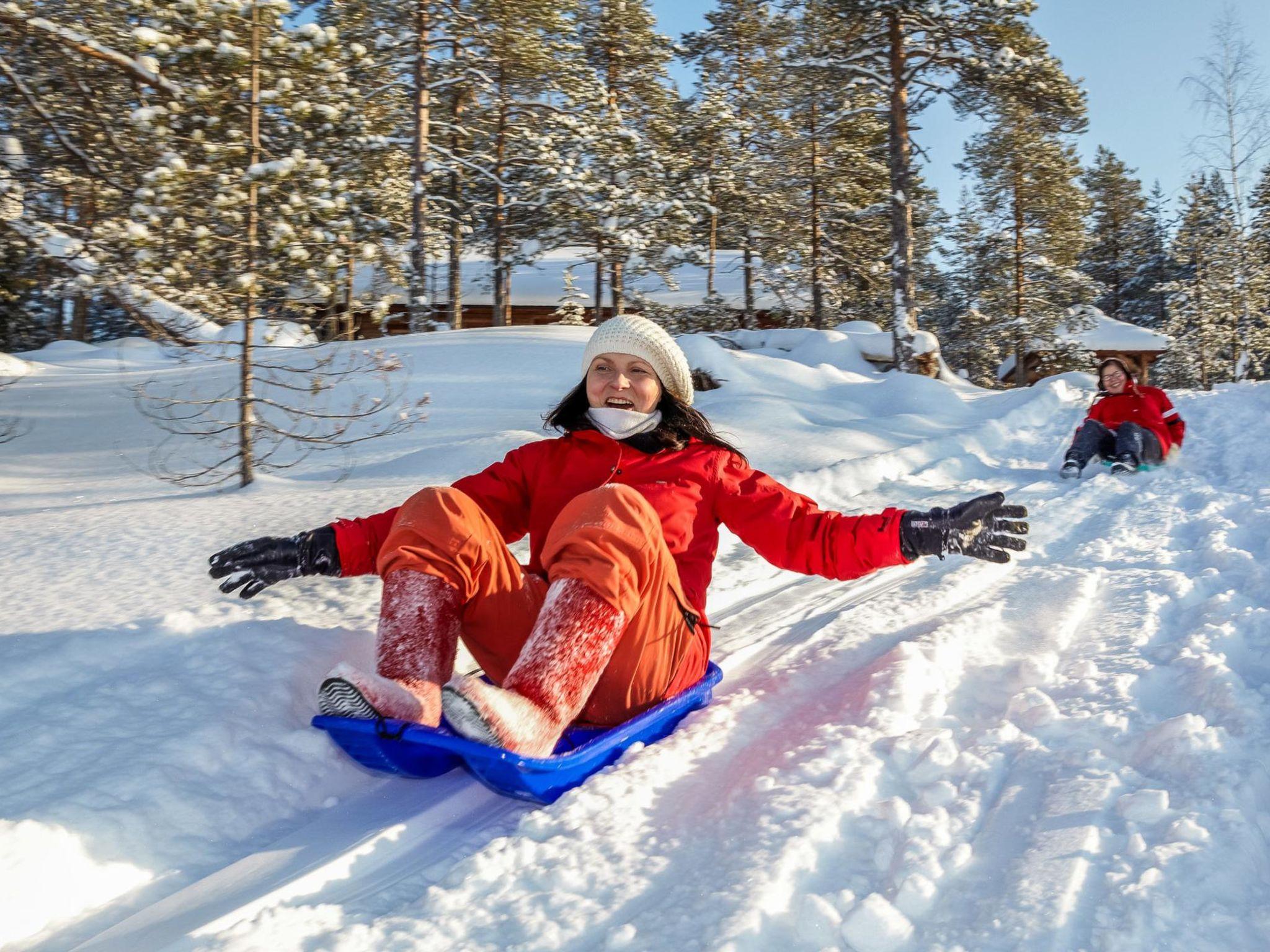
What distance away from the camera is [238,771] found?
2.13 meters

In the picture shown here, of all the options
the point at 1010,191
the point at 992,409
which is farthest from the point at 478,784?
the point at 1010,191

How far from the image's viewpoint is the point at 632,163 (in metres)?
15.8

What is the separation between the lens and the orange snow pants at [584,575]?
6.76ft

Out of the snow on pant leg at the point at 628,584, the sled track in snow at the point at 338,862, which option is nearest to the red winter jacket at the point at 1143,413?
the snow on pant leg at the point at 628,584

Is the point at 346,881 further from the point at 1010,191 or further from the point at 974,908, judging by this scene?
the point at 1010,191

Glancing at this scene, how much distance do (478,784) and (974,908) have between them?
115 cm

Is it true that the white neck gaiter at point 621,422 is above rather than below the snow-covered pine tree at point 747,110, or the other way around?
below

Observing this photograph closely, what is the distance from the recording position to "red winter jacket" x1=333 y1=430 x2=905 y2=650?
248cm

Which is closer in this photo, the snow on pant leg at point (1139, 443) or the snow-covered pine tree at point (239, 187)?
the snow-covered pine tree at point (239, 187)

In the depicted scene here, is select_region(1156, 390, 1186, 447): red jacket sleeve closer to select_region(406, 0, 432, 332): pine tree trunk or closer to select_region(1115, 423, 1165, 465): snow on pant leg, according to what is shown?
select_region(1115, 423, 1165, 465): snow on pant leg

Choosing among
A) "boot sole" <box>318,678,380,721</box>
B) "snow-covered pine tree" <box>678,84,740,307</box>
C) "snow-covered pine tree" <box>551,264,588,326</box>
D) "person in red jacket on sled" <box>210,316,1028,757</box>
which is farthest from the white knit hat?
"snow-covered pine tree" <box>678,84,740,307</box>

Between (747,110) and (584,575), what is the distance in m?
21.5

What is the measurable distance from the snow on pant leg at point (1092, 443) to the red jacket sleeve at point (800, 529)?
14.4 feet

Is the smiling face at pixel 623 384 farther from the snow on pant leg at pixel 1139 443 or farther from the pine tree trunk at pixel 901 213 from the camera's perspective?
the pine tree trunk at pixel 901 213
